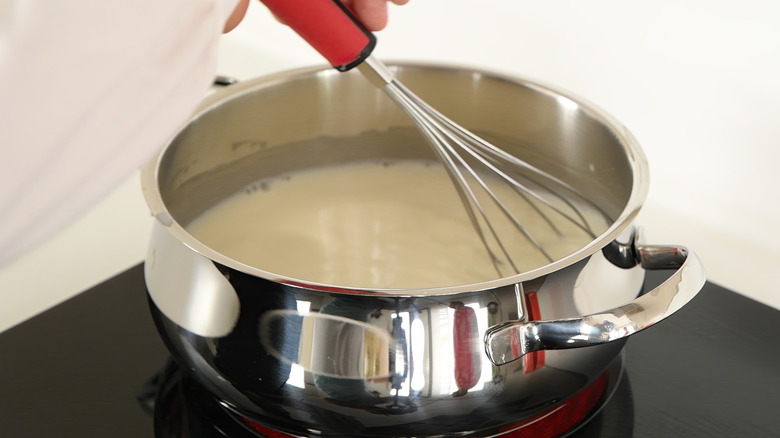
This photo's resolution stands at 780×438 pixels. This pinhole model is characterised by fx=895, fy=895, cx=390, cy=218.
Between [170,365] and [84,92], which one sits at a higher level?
[84,92]

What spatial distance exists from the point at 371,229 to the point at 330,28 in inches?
7.4

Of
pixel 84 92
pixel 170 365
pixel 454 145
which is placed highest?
pixel 84 92

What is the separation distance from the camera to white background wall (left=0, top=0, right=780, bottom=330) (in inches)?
Result: 23.1

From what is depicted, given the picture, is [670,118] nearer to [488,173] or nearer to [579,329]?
[488,173]

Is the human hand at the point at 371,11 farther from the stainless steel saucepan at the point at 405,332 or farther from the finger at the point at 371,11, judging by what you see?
the stainless steel saucepan at the point at 405,332

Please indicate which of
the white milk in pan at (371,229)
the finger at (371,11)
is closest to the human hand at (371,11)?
the finger at (371,11)

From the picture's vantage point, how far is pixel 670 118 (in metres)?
0.64

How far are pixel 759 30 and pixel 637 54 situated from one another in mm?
90

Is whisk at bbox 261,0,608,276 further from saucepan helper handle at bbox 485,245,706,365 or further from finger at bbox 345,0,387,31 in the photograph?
saucepan helper handle at bbox 485,245,706,365

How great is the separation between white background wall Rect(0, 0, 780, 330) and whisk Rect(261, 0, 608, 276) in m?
0.08

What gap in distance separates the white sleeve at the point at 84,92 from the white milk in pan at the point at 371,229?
271 mm

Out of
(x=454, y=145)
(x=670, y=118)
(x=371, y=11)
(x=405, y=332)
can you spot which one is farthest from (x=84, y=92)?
(x=670, y=118)

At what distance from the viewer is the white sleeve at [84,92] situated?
0.70ft

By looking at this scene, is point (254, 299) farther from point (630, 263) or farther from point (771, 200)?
point (771, 200)
